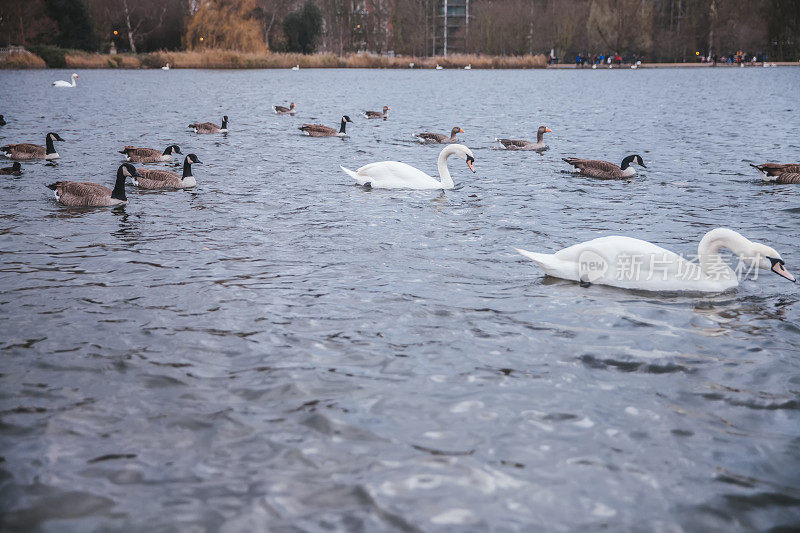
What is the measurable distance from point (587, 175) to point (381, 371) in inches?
439

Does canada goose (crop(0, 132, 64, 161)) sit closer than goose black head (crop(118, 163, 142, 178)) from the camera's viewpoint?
No

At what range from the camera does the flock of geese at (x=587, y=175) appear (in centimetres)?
723

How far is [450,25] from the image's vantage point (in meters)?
167

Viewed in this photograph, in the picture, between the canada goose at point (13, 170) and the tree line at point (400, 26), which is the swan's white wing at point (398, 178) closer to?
the canada goose at point (13, 170)

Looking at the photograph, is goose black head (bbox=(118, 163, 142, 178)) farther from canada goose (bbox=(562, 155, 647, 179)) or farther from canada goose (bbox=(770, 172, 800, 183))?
canada goose (bbox=(770, 172, 800, 183))

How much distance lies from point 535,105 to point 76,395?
118 ft

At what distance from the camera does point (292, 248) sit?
9336 millimetres

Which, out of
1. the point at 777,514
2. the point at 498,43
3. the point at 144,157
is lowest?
the point at 777,514

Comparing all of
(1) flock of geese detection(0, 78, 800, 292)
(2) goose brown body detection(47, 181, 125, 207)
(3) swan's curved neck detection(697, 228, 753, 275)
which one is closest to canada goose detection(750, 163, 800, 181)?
(1) flock of geese detection(0, 78, 800, 292)

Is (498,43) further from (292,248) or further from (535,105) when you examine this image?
(292,248)

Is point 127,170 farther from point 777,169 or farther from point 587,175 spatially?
point 777,169

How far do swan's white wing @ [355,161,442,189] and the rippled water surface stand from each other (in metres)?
0.59

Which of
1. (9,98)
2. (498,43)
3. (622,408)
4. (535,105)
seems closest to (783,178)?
(622,408)

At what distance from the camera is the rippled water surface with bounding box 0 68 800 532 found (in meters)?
3.96
